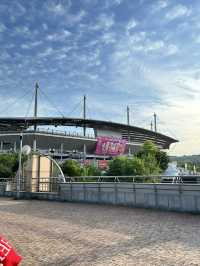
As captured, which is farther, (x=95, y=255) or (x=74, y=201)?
(x=74, y=201)

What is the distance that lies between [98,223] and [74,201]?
9313mm

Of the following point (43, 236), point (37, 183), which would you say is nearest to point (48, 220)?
point (43, 236)

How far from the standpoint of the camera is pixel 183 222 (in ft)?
36.0

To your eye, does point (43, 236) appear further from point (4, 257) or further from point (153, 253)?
point (4, 257)

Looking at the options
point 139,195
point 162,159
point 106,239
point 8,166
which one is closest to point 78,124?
point 162,159

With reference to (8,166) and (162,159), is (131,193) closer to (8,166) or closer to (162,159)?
(8,166)

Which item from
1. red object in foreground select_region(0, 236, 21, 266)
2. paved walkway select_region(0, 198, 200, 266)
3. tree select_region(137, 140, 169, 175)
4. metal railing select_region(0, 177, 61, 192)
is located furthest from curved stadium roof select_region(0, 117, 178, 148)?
red object in foreground select_region(0, 236, 21, 266)

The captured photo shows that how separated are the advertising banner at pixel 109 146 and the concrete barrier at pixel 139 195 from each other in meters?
76.3

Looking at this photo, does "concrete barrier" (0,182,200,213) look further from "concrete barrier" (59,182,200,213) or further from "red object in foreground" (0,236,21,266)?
"red object in foreground" (0,236,21,266)

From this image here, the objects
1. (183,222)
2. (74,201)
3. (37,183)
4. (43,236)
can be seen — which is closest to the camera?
(43,236)

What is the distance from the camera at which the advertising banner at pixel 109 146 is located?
9744cm

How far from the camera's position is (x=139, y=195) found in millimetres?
16031

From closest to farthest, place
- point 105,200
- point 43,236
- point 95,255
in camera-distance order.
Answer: point 95,255, point 43,236, point 105,200

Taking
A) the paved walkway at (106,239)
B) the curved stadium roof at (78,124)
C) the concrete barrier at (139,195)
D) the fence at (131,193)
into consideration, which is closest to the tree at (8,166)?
the fence at (131,193)
